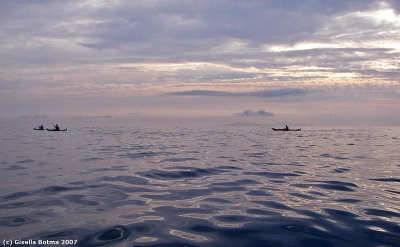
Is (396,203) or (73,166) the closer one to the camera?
(396,203)

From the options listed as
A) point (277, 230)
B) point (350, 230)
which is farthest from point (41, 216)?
point (350, 230)

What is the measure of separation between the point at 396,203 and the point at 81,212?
10.9 metres

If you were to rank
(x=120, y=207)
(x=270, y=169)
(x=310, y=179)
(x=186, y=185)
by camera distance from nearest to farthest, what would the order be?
(x=120, y=207) → (x=186, y=185) → (x=310, y=179) → (x=270, y=169)

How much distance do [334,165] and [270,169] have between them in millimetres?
5083

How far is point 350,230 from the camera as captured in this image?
7691mm

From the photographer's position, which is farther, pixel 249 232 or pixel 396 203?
pixel 396 203

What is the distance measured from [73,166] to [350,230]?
16673 millimetres

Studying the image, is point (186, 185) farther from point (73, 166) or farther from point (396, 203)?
point (73, 166)

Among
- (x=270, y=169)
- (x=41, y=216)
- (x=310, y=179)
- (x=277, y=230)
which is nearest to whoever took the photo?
(x=277, y=230)

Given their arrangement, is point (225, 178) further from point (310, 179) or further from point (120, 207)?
point (120, 207)

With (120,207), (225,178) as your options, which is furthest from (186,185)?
(120,207)

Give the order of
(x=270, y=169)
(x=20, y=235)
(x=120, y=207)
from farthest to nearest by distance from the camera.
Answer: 1. (x=270, y=169)
2. (x=120, y=207)
3. (x=20, y=235)

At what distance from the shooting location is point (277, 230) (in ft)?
25.2

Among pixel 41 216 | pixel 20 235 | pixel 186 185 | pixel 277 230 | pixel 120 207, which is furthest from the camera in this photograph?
pixel 186 185
